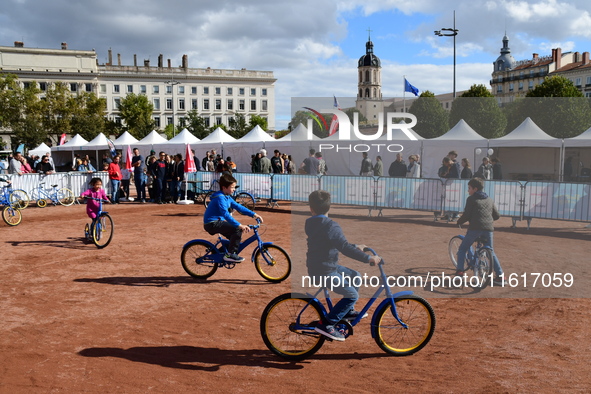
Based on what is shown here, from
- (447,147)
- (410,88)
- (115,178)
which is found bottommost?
(115,178)

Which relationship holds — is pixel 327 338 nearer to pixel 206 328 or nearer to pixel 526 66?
pixel 206 328

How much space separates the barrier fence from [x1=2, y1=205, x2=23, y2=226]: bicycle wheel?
5235mm

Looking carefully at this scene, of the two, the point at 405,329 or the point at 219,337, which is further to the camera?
the point at 219,337

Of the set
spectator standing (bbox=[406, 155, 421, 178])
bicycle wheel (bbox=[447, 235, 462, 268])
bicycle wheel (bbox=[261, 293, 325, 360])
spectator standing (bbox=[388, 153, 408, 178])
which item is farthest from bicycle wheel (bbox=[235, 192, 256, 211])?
bicycle wheel (bbox=[261, 293, 325, 360])

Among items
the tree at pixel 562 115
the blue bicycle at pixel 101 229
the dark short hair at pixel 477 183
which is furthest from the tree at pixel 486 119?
the blue bicycle at pixel 101 229

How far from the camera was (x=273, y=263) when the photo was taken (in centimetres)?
848

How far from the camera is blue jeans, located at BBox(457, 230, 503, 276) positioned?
7.99 m

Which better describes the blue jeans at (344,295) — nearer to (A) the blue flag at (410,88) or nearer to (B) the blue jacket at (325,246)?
(B) the blue jacket at (325,246)

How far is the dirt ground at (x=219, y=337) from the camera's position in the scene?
4.78 meters

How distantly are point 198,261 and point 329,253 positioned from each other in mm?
4113

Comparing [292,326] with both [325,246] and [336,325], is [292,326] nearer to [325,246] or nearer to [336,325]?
[336,325]

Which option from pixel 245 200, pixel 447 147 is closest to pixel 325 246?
pixel 245 200

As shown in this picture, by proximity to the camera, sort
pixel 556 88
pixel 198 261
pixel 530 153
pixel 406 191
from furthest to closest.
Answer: pixel 556 88 → pixel 530 153 → pixel 406 191 → pixel 198 261

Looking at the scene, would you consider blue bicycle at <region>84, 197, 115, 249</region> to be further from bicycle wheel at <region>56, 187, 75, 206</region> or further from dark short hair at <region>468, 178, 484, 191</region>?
bicycle wheel at <region>56, 187, 75, 206</region>
